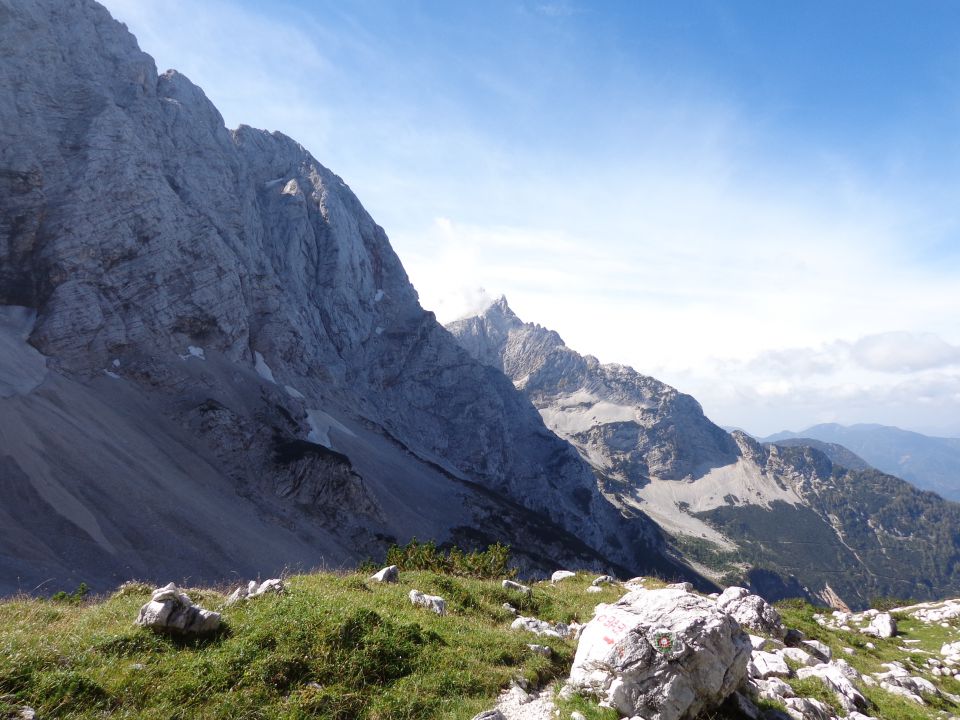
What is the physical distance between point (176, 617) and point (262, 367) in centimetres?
11379

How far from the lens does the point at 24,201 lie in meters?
89.8

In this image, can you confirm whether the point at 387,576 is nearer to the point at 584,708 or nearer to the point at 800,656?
the point at 584,708

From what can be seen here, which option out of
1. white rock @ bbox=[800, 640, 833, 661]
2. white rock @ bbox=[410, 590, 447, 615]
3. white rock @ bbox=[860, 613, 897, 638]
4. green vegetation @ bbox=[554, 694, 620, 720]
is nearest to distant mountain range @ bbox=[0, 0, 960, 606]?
white rock @ bbox=[410, 590, 447, 615]

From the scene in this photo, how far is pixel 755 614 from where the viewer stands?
62.3 feet

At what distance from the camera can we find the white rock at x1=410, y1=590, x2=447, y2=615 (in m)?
15.0

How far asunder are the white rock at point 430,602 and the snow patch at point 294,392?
10900 cm

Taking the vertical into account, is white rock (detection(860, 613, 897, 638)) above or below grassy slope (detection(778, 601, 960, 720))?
below

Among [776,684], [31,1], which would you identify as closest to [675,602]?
[776,684]

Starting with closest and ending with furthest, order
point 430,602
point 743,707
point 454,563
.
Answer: point 743,707 → point 430,602 → point 454,563

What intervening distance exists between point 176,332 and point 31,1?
78.3 meters

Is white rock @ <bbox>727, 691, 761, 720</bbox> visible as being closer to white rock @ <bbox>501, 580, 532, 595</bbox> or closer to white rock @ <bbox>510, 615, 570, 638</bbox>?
white rock @ <bbox>510, 615, 570, 638</bbox>

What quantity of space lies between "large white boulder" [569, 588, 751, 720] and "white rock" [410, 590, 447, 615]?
16.7ft

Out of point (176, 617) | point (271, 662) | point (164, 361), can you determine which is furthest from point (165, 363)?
point (271, 662)

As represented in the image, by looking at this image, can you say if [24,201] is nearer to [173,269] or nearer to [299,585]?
[173,269]
